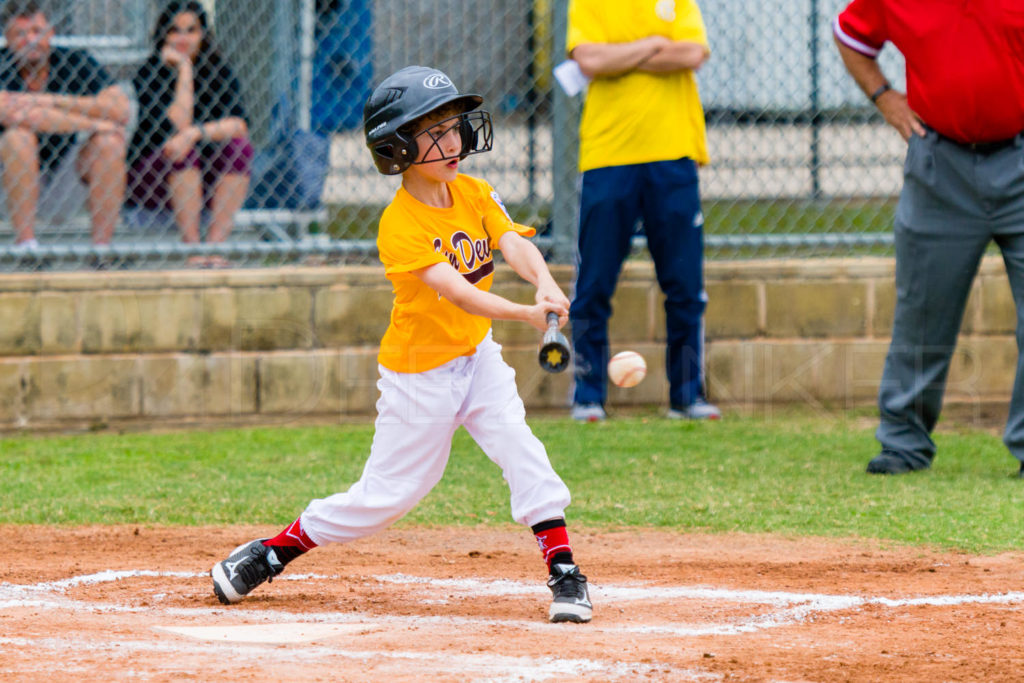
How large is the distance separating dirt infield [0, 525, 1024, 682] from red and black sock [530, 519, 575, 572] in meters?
0.16

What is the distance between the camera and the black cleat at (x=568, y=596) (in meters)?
3.44

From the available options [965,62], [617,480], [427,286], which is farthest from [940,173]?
[427,286]

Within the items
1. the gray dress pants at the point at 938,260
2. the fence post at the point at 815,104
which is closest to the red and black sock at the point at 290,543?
the gray dress pants at the point at 938,260

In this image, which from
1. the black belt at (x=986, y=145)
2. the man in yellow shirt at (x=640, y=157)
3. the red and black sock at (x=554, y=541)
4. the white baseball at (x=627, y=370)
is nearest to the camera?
the red and black sock at (x=554, y=541)

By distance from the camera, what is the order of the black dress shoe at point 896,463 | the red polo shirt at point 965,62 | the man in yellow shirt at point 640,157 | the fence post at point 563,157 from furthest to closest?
the fence post at point 563,157
the man in yellow shirt at point 640,157
the black dress shoe at point 896,463
the red polo shirt at point 965,62

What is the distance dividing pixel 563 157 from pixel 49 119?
8.99 ft

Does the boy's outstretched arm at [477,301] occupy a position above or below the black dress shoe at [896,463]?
above

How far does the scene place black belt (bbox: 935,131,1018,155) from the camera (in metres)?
5.40

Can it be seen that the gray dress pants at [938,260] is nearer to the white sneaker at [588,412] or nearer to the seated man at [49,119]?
the white sneaker at [588,412]

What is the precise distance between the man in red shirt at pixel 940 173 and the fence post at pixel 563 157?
194 centimetres

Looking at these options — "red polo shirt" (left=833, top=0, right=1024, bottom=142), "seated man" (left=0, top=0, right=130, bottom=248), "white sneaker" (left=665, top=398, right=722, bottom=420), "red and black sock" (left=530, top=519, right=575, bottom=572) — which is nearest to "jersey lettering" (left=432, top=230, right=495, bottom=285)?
"red and black sock" (left=530, top=519, right=575, bottom=572)

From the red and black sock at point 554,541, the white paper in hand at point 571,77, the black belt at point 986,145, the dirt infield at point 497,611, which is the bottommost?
the dirt infield at point 497,611

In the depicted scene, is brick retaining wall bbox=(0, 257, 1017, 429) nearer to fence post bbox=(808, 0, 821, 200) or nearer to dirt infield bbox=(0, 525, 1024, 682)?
fence post bbox=(808, 0, 821, 200)

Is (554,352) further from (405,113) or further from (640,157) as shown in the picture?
(640,157)
